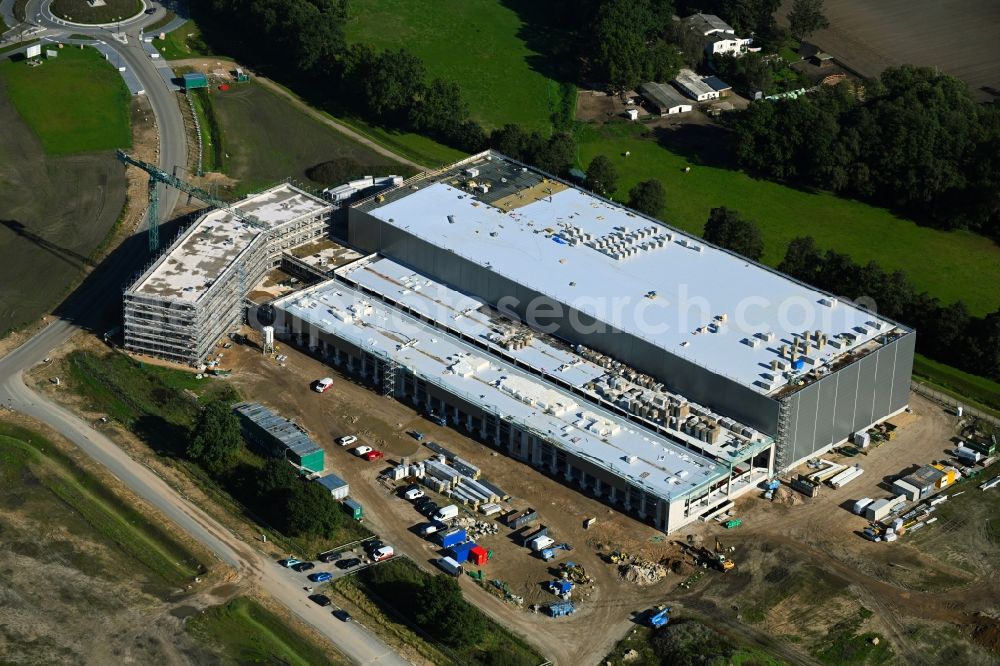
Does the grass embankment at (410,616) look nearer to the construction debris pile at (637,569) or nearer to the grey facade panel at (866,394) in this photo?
the construction debris pile at (637,569)

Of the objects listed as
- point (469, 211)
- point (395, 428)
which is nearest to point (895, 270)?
point (469, 211)

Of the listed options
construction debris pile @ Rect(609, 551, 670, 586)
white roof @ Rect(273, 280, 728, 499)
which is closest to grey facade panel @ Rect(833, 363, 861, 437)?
white roof @ Rect(273, 280, 728, 499)

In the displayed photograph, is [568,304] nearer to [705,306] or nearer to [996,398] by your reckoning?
[705,306]

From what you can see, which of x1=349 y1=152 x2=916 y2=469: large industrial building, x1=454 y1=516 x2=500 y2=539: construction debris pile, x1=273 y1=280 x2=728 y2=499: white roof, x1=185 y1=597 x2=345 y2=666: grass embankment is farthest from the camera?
x1=349 y1=152 x2=916 y2=469: large industrial building

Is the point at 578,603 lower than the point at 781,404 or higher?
lower

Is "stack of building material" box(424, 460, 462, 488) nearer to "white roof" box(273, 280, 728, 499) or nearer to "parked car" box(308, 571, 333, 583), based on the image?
"white roof" box(273, 280, 728, 499)

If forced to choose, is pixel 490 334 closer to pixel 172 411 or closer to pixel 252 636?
pixel 172 411
